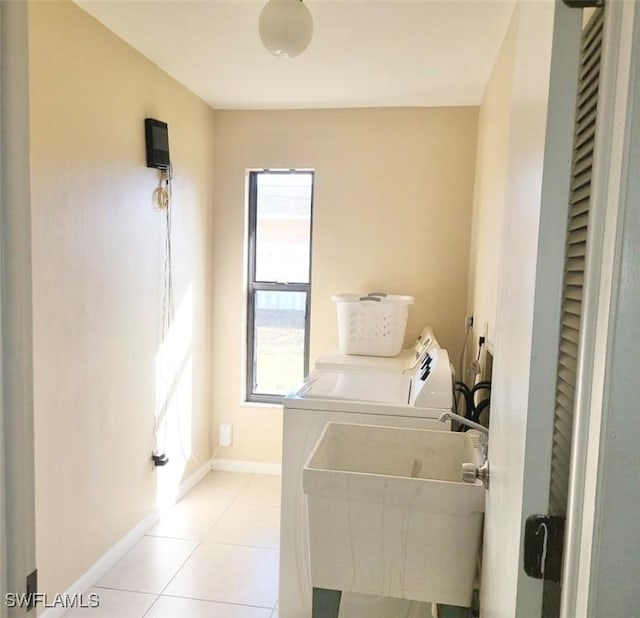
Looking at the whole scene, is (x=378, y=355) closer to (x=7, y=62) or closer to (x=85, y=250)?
(x=85, y=250)

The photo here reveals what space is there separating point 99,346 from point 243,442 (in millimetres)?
1612

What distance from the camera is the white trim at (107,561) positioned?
86.4 inches

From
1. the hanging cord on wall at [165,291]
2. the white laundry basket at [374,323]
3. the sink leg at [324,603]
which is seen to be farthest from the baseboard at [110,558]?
the white laundry basket at [374,323]

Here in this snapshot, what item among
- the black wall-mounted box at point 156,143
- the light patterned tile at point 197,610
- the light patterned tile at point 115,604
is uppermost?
the black wall-mounted box at point 156,143

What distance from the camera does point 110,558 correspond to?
2.54 m

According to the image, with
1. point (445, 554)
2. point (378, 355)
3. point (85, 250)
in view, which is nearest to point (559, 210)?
point (445, 554)

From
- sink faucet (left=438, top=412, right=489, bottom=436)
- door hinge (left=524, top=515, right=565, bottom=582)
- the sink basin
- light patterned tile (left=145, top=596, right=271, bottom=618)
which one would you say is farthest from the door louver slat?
light patterned tile (left=145, top=596, right=271, bottom=618)

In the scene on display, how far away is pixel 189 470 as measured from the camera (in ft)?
11.2

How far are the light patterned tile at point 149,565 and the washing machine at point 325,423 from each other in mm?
635

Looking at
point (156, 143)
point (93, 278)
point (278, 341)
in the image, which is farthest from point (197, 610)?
point (156, 143)

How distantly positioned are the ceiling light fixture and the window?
1.78 m

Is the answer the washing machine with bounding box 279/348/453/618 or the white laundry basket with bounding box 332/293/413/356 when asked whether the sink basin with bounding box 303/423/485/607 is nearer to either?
the washing machine with bounding box 279/348/453/618

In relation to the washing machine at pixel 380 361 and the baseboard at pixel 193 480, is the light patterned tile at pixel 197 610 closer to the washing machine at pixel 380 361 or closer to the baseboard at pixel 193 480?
the baseboard at pixel 193 480

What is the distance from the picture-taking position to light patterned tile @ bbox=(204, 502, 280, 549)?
2840 mm
